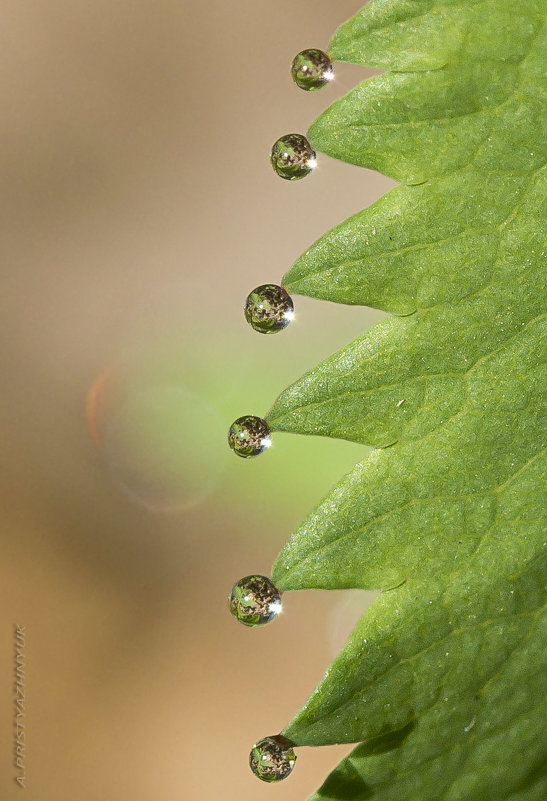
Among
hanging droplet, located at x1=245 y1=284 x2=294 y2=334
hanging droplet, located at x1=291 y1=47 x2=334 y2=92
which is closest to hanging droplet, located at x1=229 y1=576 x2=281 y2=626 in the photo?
hanging droplet, located at x1=245 y1=284 x2=294 y2=334

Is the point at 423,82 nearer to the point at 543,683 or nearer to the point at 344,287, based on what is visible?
the point at 344,287

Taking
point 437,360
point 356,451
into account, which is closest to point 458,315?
point 437,360

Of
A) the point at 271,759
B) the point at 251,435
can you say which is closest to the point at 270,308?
the point at 251,435

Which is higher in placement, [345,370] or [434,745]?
[345,370]

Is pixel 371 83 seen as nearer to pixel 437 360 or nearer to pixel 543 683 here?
pixel 437 360

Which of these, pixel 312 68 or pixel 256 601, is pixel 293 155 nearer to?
pixel 312 68

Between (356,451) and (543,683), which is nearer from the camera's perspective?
(543,683)

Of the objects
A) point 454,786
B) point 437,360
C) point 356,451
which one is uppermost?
point 356,451
